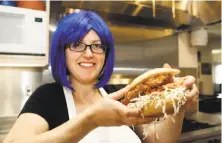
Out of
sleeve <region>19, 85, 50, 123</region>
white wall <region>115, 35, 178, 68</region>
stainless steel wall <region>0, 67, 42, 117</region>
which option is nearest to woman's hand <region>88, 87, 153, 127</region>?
sleeve <region>19, 85, 50, 123</region>

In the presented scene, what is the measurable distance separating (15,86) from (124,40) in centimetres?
94

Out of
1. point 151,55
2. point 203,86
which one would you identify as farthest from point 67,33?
point 203,86

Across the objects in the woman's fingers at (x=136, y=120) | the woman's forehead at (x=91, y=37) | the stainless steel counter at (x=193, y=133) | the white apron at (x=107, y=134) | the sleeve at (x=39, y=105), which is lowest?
the stainless steel counter at (x=193, y=133)

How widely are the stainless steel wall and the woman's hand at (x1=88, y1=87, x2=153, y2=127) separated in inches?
46.8

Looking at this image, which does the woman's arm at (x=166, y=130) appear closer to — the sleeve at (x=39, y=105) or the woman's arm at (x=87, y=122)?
the woman's arm at (x=87, y=122)

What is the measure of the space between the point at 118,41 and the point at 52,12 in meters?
0.62

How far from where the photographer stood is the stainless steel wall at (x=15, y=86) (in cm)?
164

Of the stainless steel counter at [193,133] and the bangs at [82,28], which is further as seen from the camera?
the stainless steel counter at [193,133]

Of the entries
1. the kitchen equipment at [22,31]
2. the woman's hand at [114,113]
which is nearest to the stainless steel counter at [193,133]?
the kitchen equipment at [22,31]

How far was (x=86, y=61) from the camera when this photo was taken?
0.76m

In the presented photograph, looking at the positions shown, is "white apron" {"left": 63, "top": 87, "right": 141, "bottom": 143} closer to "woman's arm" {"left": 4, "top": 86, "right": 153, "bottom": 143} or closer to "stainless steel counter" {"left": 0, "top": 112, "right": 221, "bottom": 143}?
"woman's arm" {"left": 4, "top": 86, "right": 153, "bottom": 143}

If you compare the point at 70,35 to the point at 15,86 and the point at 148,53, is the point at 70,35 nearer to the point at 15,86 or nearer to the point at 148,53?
the point at 15,86

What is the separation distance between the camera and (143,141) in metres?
0.88

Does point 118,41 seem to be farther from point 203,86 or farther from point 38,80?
point 203,86
